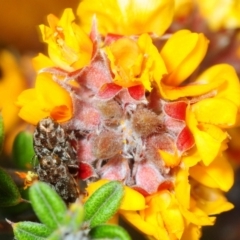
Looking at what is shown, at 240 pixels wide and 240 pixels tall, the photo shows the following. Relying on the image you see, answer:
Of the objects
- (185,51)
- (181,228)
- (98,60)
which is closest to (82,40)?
(98,60)

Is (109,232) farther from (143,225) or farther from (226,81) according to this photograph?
(226,81)

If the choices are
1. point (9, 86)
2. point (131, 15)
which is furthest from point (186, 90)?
point (9, 86)

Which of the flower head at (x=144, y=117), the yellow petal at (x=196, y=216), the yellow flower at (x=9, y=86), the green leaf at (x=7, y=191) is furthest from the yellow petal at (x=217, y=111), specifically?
the yellow flower at (x=9, y=86)

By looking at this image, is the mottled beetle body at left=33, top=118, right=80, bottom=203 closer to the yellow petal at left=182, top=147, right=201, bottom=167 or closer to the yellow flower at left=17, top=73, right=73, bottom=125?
the yellow flower at left=17, top=73, right=73, bottom=125

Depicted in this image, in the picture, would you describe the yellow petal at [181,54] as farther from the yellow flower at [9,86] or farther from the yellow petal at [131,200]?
the yellow flower at [9,86]

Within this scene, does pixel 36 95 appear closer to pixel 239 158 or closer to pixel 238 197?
pixel 239 158

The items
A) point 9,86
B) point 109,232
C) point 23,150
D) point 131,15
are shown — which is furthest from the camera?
point 9,86

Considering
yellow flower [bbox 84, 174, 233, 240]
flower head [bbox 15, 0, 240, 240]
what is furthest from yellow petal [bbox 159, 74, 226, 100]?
yellow flower [bbox 84, 174, 233, 240]
